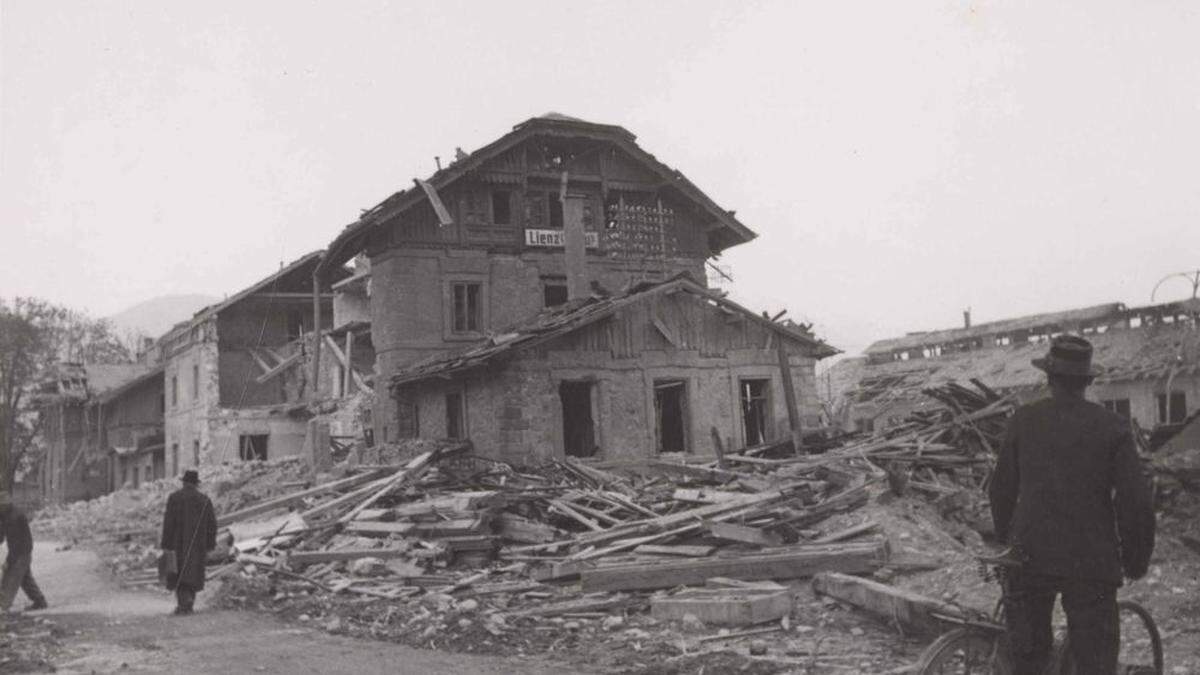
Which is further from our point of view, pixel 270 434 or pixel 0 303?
pixel 0 303

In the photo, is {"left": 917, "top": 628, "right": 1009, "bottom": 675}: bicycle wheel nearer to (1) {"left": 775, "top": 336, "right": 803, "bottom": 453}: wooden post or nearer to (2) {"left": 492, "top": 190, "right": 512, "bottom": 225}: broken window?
(1) {"left": 775, "top": 336, "right": 803, "bottom": 453}: wooden post

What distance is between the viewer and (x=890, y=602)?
916 cm

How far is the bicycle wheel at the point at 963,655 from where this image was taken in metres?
5.34

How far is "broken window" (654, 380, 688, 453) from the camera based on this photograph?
23797 millimetres

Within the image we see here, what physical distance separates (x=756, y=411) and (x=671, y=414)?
84.3 inches

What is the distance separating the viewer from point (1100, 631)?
511 cm

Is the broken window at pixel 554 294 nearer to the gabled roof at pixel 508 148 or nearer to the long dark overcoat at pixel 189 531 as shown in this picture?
the gabled roof at pixel 508 148

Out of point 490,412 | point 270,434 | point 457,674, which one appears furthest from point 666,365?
point 270,434

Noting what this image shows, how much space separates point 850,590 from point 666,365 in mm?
13652

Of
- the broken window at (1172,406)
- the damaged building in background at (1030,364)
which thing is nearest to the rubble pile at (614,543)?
the damaged building in background at (1030,364)

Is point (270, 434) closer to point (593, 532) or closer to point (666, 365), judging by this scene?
point (666, 365)

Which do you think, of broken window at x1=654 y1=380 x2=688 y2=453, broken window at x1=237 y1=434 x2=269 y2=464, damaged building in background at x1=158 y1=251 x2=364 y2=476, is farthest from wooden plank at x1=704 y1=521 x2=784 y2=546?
broken window at x1=237 y1=434 x2=269 y2=464

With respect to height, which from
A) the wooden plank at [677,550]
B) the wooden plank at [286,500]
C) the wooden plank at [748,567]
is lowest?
the wooden plank at [748,567]

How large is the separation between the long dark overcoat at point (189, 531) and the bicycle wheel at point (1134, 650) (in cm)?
1055
